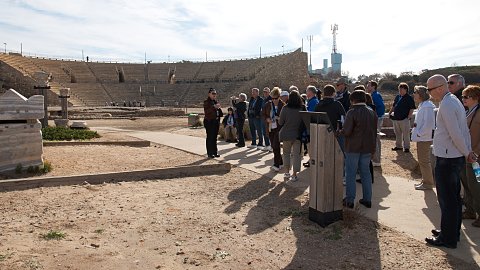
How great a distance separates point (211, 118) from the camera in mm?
9688

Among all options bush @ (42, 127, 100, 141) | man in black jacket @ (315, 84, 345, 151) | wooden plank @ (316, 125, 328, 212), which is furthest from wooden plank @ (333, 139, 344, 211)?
bush @ (42, 127, 100, 141)

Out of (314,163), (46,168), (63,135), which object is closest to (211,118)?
(46,168)

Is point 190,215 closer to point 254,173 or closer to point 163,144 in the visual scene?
point 254,173

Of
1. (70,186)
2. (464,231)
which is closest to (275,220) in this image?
(464,231)

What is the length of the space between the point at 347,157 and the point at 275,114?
3.31 metres

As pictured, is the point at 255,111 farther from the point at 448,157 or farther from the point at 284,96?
the point at 448,157

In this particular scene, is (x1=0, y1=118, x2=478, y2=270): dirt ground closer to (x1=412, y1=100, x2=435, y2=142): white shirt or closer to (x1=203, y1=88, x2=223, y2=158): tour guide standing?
(x1=412, y1=100, x2=435, y2=142): white shirt

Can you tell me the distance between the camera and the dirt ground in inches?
147

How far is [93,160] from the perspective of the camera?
9.45m

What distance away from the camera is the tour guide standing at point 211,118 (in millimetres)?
9570

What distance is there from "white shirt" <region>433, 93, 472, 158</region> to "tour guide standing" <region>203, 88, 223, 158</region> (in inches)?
241

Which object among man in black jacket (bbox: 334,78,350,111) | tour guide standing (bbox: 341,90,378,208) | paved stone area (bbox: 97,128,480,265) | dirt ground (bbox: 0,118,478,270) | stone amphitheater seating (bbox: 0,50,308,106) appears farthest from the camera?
stone amphitheater seating (bbox: 0,50,308,106)

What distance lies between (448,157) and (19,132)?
24.1 ft

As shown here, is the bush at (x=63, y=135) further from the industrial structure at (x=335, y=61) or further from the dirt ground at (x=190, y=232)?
the industrial structure at (x=335, y=61)
